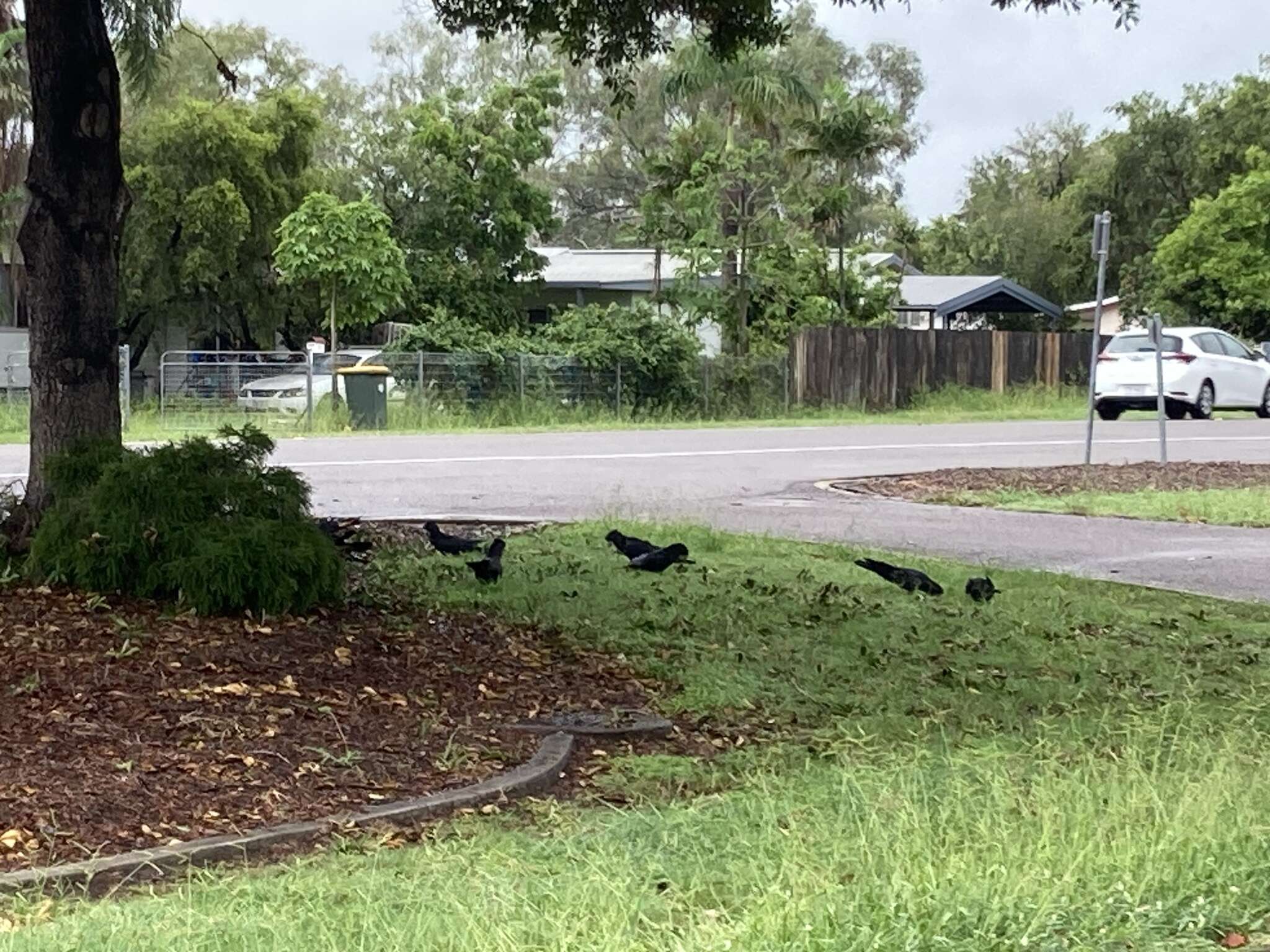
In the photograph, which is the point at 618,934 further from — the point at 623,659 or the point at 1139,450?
the point at 1139,450

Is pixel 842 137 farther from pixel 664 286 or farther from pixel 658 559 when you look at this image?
pixel 658 559

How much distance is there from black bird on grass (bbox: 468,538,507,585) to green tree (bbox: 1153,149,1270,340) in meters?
37.3

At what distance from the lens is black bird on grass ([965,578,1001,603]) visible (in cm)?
901

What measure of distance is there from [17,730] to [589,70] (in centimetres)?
5243

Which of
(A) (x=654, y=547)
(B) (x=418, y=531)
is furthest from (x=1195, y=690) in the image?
(B) (x=418, y=531)

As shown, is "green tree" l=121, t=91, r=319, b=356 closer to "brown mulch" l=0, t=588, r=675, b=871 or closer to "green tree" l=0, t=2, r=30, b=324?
"green tree" l=0, t=2, r=30, b=324

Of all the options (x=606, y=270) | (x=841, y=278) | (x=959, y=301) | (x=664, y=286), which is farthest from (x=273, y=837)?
(x=959, y=301)

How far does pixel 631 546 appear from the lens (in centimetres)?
967

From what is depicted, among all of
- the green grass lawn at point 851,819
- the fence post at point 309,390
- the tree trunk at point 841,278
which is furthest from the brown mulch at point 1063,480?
the tree trunk at point 841,278

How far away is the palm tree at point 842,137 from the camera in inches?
1233

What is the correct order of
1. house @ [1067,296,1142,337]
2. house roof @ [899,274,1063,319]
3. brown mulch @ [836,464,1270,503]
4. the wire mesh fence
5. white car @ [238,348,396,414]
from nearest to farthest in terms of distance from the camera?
brown mulch @ [836,464,1270,503], the wire mesh fence, white car @ [238,348,396,414], house roof @ [899,274,1063,319], house @ [1067,296,1142,337]

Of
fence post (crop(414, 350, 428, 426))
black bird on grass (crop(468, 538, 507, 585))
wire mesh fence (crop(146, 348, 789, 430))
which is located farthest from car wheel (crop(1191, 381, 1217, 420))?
black bird on grass (crop(468, 538, 507, 585))

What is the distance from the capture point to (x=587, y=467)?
17297 mm

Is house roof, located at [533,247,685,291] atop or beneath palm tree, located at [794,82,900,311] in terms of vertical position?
beneath
